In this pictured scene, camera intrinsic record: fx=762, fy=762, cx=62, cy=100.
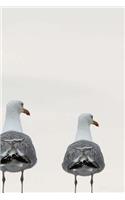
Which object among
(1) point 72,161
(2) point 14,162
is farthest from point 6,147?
(1) point 72,161

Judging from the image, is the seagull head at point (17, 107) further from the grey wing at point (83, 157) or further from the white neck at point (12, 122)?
the grey wing at point (83, 157)

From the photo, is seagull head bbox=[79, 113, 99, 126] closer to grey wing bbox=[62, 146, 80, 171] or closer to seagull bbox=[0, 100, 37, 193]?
grey wing bbox=[62, 146, 80, 171]

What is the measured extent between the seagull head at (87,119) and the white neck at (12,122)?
1.40m

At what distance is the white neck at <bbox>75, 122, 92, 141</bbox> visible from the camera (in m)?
15.6

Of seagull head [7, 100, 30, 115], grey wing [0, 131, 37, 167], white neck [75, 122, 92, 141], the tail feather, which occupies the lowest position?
the tail feather

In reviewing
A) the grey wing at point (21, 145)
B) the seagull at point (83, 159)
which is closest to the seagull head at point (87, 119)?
the seagull at point (83, 159)

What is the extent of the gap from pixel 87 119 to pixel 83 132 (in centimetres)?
66

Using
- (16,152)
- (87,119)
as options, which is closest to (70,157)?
(16,152)

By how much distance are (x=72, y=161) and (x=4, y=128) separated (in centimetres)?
161

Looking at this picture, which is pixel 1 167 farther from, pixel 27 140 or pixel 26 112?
pixel 26 112

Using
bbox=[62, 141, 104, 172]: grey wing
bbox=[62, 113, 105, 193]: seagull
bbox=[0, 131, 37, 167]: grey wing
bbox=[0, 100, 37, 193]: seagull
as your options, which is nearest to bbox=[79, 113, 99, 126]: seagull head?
bbox=[62, 113, 105, 193]: seagull

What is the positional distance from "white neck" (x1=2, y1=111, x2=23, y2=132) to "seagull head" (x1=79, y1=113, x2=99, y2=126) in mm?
1401

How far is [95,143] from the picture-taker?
49.8 ft

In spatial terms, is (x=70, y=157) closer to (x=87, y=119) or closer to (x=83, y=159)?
(x=83, y=159)
